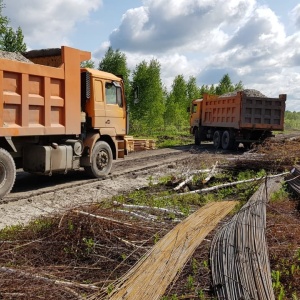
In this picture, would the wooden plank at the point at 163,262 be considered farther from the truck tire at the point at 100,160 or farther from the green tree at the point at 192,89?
the green tree at the point at 192,89

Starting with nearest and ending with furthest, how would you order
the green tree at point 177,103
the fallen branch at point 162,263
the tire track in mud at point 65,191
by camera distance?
the fallen branch at point 162,263, the tire track in mud at point 65,191, the green tree at point 177,103

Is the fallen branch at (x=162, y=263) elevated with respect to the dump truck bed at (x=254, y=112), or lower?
lower

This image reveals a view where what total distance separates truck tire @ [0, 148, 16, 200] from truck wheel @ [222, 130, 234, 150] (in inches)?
476

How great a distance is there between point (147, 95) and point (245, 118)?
1407 cm

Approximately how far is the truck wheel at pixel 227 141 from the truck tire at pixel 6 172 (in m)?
12.1

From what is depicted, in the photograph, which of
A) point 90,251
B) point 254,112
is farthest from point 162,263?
point 254,112

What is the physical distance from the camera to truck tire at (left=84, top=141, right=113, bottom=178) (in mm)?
10188

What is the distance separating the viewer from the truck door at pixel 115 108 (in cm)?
1036

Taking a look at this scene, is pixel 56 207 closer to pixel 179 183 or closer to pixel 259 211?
pixel 179 183

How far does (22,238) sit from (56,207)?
7.44 feet

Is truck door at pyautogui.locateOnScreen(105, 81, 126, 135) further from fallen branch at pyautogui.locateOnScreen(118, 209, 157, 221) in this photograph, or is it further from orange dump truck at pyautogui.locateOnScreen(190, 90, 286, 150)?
orange dump truck at pyautogui.locateOnScreen(190, 90, 286, 150)

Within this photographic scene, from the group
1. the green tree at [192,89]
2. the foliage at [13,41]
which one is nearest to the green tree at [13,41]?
the foliage at [13,41]

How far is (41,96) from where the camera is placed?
8.31m

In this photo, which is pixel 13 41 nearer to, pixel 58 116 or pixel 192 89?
pixel 58 116
